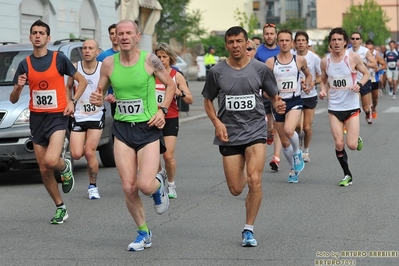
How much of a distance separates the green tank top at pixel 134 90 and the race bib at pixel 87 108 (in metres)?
3.50

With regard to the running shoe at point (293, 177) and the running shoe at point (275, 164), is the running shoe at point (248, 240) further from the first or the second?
the running shoe at point (275, 164)

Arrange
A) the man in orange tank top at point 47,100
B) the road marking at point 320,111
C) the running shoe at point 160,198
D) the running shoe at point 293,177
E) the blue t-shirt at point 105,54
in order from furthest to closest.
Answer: the road marking at point 320,111 → the running shoe at point 293,177 → the blue t-shirt at point 105,54 → the man in orange tank top at point 47,100 → the running shoe at point 160,198

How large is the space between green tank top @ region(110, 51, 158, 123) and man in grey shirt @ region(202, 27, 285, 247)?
2.04 ft

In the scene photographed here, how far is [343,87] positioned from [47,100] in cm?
424

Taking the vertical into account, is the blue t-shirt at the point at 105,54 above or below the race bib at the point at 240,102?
above

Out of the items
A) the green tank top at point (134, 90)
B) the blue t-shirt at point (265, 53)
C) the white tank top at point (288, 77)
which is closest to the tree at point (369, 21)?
the blue t-shirt at point (265, 53)

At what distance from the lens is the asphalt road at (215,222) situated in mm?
8164

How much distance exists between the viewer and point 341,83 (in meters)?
13.0

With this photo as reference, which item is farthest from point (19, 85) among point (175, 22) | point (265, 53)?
point (175, 22)

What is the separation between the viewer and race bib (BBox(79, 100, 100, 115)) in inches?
477

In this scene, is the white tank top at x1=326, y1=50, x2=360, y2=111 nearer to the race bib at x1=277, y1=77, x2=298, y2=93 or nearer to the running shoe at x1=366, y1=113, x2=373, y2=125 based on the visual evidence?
the race bib at x1=277, y1=77, x2=298, y2=93

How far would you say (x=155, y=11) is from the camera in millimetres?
38094

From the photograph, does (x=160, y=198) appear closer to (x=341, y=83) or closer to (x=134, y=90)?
(x=134, y=90)

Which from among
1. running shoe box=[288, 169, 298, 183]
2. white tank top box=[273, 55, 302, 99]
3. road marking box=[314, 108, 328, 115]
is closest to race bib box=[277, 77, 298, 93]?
white tank top box=[273, 55, 302, 99]
